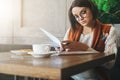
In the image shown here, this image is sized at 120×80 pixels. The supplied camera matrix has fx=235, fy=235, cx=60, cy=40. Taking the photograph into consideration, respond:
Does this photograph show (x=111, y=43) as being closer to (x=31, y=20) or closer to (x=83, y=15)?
(x=83, y=15)

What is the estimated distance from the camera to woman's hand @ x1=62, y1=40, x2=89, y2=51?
5.45 feet

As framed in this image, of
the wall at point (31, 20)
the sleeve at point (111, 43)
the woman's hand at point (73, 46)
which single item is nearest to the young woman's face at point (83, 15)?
the sleeve at point (111, 43)

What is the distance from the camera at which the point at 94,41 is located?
1.90 meters

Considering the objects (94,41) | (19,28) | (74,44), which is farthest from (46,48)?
(19,28)

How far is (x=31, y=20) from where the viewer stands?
2904 mm

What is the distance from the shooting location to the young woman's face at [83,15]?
6.40 feet

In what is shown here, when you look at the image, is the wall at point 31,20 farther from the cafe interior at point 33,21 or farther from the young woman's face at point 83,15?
the young woman's face at point 83,15

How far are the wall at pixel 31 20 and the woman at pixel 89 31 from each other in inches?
26.0

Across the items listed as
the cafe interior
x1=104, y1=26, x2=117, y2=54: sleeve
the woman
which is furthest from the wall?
x1=104, y1=26, x2=117, y2=54: sleeve

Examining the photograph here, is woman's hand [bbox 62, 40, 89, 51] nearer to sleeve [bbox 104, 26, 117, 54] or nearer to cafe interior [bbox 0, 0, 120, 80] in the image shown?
sleeve [bbox 104, 26, 117, 54]

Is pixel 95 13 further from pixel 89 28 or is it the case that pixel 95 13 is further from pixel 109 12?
pixel 109 12

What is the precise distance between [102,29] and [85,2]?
0.91 ft

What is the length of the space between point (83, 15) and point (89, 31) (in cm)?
14

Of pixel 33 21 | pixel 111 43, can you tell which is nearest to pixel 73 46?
pixel 111 43
